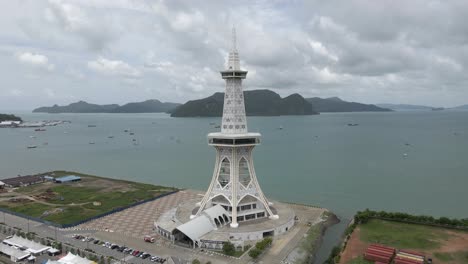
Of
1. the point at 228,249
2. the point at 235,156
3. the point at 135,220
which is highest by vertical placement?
the point at 235,156

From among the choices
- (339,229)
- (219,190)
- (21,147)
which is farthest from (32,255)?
(21,147)

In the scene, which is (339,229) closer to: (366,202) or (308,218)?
(308,218)

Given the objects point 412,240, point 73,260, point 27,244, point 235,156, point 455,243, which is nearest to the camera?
point 73,260

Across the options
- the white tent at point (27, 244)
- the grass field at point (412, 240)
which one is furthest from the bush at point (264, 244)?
the white tent at point (27, 244)

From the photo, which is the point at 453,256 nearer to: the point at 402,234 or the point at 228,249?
the point at 402,234

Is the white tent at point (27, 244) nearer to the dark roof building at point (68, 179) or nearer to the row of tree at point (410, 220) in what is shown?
the row of tree at point (410, 220)

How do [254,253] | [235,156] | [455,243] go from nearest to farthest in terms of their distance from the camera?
[254,253]
[455,243]
[235,156]

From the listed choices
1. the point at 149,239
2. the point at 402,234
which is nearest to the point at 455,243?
the point at 402,234
